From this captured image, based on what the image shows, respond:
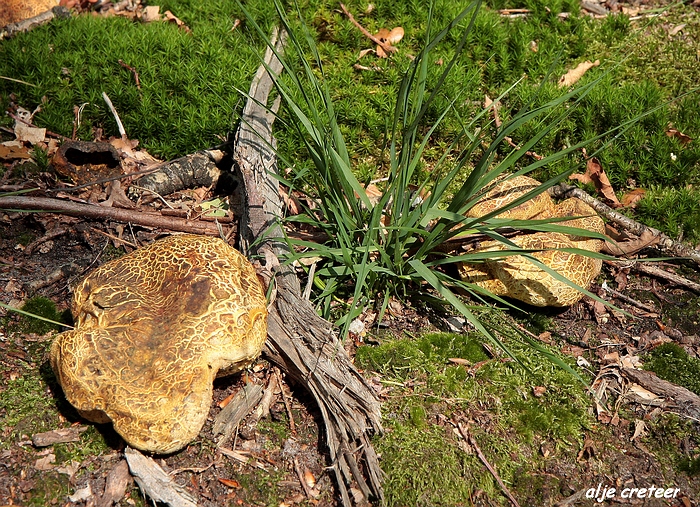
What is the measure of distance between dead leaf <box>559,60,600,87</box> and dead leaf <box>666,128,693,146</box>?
101 centimetres

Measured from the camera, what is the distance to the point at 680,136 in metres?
5.60

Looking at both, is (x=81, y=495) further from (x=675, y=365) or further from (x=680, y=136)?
(x=680, y=136)

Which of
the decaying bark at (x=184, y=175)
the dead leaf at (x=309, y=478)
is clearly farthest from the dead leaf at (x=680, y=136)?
the dead leaf at (x=309, y=478)

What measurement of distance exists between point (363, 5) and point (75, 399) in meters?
4.91

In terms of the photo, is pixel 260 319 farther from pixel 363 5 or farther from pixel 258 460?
pixel 363 5

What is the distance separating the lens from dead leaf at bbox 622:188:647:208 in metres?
5.34

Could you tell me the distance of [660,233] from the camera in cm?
502

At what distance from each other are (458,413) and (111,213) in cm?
291

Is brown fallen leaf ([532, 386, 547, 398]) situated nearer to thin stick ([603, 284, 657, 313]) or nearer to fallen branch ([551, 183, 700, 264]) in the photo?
thin stick ([603, 284, 657, 313])

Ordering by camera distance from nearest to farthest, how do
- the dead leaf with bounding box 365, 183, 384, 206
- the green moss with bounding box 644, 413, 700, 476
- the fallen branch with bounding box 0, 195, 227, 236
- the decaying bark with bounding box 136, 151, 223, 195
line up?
the green moss with bounding box 644, 413, 700, 476 → the fallen branch with bounding box 0, 195, 227, 236 → the decaying bark with bounding box 136, 151, 223, 195 → the dead leaf with bounding box 365, 183, 384, 206

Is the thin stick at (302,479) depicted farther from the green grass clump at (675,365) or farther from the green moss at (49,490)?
the green grass clump at (675,365)

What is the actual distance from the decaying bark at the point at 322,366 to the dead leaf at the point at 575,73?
340cm

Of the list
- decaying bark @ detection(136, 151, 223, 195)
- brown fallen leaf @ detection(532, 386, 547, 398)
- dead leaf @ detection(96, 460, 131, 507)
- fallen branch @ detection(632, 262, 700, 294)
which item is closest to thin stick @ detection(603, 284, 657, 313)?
fallen branch @ detection(632, 262, 700, 294)

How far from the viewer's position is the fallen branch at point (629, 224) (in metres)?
4.96
